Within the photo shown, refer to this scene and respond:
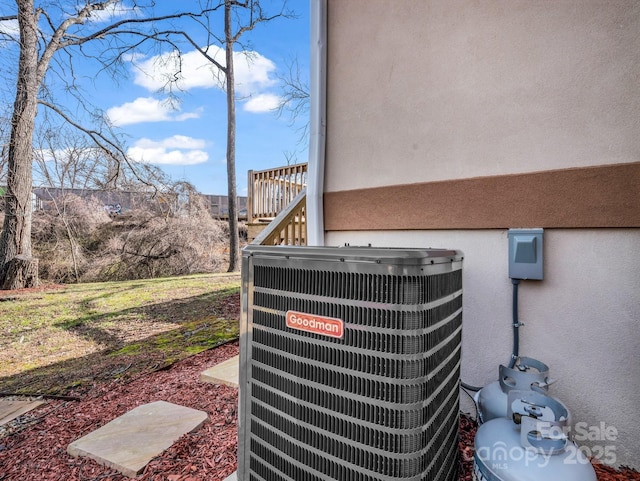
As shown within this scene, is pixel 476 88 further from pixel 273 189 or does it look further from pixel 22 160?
pixel 22 160

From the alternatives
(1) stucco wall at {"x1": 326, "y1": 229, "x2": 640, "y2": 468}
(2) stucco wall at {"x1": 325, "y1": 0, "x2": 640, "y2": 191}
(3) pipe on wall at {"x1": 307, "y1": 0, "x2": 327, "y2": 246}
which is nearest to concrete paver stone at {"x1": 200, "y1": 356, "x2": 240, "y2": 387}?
(3) pipe on wall at {"x1": 307, "y1": 0, "x2": 327, "y2": 246}

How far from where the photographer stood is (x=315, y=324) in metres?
1.11

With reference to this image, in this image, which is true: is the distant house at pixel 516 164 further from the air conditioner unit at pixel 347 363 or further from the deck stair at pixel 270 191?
the deck stair at pixel 270 191

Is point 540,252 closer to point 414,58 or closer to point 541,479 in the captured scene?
point 541,479

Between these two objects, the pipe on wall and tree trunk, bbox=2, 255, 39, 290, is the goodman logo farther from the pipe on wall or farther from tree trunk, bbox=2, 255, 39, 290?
tree trunk, bbox=2, 255, 39, 290

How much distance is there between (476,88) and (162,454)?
2491 millimetres

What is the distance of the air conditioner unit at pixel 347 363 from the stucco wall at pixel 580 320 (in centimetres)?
59

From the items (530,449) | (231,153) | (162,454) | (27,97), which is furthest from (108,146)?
(530,449)

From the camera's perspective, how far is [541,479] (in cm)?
106

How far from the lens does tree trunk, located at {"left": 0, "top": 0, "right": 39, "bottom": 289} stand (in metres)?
6.84

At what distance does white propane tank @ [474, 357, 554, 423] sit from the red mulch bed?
0.29 meters

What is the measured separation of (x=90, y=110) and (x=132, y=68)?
141 centimetres

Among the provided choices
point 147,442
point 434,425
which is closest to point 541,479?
point 434,425

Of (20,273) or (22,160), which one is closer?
(20,273)
